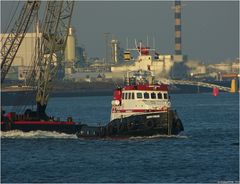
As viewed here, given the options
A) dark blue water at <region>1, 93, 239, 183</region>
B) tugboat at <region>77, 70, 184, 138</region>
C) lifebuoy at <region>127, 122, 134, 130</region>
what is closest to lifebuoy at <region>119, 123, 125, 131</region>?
tugboat at <region>77, 70, 184, 138</region>

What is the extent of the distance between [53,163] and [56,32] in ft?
112

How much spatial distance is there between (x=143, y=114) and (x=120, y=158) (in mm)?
11975

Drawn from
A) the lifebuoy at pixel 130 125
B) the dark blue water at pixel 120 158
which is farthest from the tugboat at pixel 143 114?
the dark blue water at pixel 120 158

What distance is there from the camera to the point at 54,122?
3524 inches

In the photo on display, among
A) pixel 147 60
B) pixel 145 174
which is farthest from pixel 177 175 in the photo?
pixel 147 60

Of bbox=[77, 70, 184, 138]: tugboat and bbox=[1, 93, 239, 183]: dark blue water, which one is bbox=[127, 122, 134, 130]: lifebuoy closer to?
bbox=[77, 70, 184, 138]: tugboat

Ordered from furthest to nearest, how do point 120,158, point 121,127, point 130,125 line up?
point 121,127 < point 130,125 < point 120,158

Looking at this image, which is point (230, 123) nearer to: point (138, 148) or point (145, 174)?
point (138, 148)

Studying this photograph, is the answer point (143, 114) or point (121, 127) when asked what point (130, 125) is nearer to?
point (121, 127)

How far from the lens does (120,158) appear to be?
6944cm

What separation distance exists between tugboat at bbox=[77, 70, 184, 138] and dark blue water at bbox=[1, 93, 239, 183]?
1025mm

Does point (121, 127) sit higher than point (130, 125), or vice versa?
point (130, 125)

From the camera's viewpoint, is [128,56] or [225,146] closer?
[225,146]

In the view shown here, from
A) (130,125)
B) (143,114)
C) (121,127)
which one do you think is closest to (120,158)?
(143,114)
